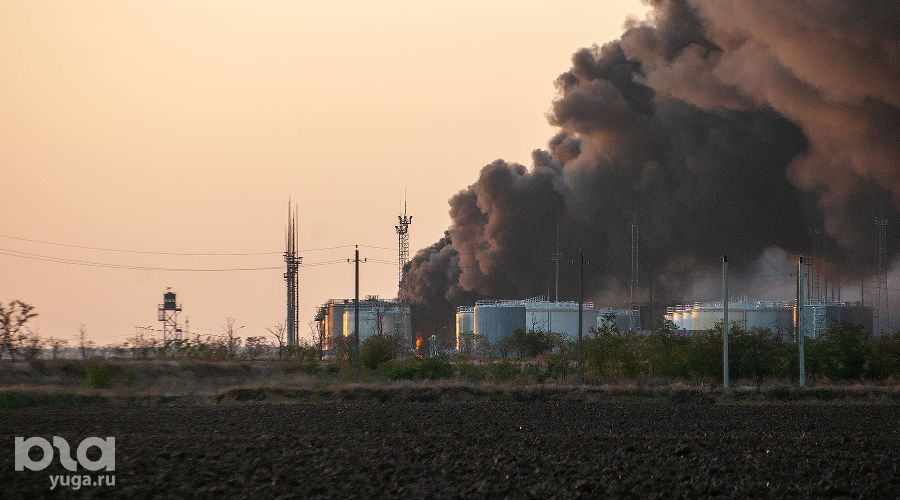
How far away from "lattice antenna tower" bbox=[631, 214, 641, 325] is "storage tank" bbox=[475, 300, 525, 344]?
29.6 ft

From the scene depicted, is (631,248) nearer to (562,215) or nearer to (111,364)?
(562,215)

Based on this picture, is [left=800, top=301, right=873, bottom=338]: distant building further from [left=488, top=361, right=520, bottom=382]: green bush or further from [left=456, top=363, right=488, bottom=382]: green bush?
[left=488, top=361, right=520, bottom=382]: green bush

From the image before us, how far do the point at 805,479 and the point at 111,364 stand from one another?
36077 mm

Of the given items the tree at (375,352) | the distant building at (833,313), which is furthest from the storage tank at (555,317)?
the tree at (375,352)

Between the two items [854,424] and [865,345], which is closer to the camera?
[854,424]

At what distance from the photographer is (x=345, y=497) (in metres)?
Answer: 14.6

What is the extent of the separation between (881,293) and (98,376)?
56954 millimetres

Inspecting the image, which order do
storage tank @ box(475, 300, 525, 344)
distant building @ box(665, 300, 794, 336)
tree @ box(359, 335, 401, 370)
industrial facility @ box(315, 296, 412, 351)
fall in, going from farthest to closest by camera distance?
industrial facility @ box(315, 296, 412, 351), storage tank @ box(475, 300, 525, 344), distant building @ box(665, 300, 794, 336), tree @ box(359, 335, 401, 370)

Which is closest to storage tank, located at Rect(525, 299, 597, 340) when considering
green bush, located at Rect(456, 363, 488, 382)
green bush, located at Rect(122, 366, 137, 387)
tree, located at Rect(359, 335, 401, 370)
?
tree, located at Rect(359, 335, 401, 370)

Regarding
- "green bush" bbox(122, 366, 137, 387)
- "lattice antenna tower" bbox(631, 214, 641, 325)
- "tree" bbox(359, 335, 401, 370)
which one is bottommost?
"green bush" bbox(122, 366, 137, 387)

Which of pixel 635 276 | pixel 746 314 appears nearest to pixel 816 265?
pixel 746 314

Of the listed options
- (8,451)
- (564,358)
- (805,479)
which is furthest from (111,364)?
(805,479)

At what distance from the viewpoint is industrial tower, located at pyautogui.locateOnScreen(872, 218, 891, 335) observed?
7431 centimetres

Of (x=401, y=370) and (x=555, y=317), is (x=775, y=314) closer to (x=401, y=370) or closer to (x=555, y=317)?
(x=555, y=317)
